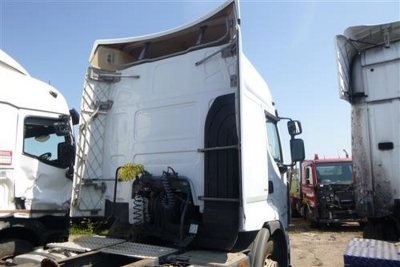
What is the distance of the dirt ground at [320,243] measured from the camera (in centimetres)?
734

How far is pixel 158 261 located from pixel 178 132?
5.37ft

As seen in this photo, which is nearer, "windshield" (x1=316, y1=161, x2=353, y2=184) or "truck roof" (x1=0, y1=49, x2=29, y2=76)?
"truck roof" (x1=0, y1=49, x2=29, y2=76)

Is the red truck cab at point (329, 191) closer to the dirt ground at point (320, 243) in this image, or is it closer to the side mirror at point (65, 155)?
the dirt ground at point (320, 243)

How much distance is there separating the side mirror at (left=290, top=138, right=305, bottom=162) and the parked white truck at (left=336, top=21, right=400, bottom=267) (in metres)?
1.18

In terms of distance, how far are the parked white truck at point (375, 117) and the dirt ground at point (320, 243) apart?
6.01ft

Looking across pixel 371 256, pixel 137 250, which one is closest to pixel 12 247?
pixel 137 250

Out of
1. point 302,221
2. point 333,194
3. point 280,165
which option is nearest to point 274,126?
point 280,165

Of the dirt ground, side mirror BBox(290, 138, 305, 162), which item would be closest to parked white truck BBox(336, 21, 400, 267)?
side mirror BBox(290, 138, 305, 162)

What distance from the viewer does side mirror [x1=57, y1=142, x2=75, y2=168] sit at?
234 inches

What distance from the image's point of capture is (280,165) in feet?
16.8

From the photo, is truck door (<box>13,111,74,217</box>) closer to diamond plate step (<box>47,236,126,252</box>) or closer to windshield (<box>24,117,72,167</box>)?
windshield (<box>24,117,72,167</box>)

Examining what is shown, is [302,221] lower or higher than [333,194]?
lower

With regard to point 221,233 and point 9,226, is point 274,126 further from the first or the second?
point 9,226

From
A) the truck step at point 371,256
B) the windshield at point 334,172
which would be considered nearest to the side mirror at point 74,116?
the truck step at point 371,256
